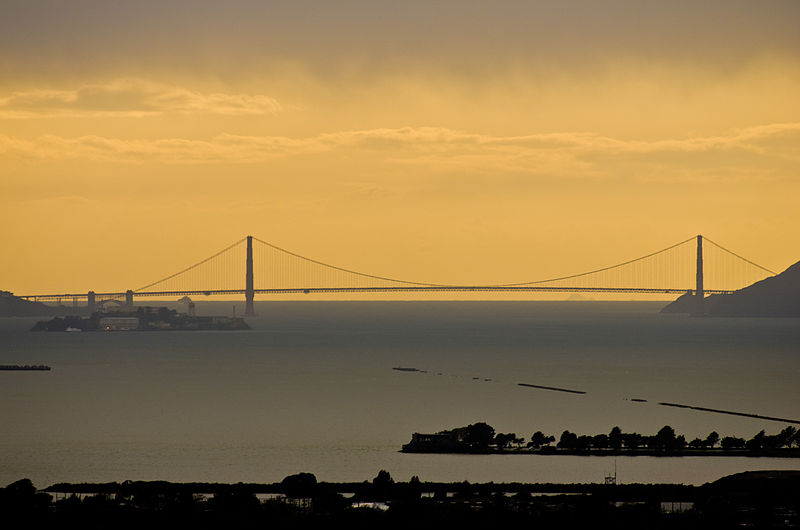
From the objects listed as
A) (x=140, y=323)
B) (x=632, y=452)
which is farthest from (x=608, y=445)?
(x=140, y=323)

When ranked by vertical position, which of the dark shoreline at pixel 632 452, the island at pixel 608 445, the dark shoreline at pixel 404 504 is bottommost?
the dark shoreline at pixel 404 504

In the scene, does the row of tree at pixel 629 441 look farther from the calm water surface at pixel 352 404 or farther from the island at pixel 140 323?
the island at pixel 140 323

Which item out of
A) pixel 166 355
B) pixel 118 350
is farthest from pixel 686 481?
pixel 118 350

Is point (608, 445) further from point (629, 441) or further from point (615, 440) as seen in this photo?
point (629, 441)

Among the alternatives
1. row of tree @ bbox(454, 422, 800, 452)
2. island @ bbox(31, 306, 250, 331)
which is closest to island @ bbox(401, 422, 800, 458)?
row of tree @ bbox(454, 422, 800, 452)

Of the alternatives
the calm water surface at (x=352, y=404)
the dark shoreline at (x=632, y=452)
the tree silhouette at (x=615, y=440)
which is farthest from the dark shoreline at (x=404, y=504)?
the tree silhouette at (x=615, y=440)

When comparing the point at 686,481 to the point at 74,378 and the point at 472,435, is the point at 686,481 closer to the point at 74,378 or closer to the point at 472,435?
the point at 472,435

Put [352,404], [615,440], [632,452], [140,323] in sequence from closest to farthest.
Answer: [632,452] < [615,440] < [352,404] < [140,323]
